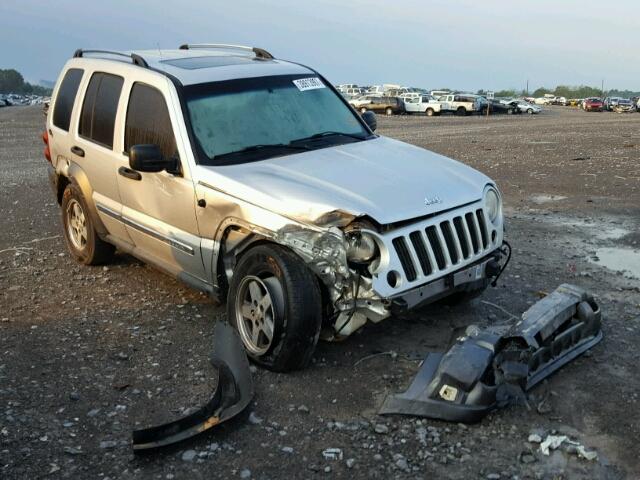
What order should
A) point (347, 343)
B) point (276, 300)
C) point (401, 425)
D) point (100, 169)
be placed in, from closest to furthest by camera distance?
1. point (401, 425)
2. point (276, 300)
3. point (347, 343)
4. point (100, 169)

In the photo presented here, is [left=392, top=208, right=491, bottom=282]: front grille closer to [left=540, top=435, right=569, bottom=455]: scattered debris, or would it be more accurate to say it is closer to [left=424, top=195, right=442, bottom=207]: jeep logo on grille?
[left=424, top=195, right=442, bottom=207]: jeep logo on grille

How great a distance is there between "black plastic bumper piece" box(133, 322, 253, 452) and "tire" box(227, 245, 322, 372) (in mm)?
127

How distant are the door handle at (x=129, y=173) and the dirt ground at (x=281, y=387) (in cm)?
113

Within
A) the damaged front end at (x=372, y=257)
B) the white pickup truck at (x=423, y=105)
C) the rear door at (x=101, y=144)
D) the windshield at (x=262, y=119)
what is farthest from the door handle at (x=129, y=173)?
the white pickup truck at (x=423, y=105)

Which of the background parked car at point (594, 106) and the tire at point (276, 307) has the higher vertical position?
the tire at point (276, 307)

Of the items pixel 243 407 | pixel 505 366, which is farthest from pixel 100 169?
pixel 505 366

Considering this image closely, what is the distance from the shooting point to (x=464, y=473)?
3.59m

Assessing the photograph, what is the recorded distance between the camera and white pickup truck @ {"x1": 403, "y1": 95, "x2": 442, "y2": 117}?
163 ft

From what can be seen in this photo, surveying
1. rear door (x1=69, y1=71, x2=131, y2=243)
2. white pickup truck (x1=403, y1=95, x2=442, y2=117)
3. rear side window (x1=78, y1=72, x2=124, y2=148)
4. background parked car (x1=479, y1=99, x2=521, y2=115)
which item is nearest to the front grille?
rear door (x1=69, y1=71, x2=131, y2=243)

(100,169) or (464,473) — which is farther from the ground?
(100,169)

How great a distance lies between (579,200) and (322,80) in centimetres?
563

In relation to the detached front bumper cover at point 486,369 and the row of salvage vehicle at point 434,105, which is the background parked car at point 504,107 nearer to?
the row of salvage vehicle at point 434,105

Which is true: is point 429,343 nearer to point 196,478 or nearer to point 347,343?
point 347,343

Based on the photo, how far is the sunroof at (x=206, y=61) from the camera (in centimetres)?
602
